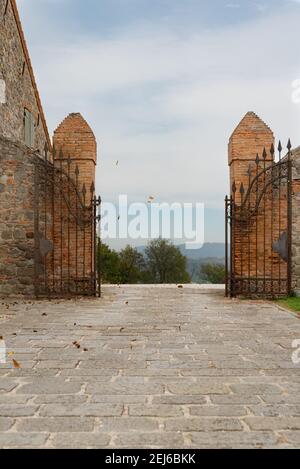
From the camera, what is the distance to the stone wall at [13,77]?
1363 centimetres

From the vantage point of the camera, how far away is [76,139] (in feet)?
37.4

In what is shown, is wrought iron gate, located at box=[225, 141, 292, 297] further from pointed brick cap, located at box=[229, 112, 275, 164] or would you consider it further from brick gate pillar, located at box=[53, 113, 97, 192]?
brick gate pillar, located at box=[53, 113, 97, 192]

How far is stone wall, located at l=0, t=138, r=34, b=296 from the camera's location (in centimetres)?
1080

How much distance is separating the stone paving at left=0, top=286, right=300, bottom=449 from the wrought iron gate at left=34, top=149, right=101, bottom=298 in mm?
3004

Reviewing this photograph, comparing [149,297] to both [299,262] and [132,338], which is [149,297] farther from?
[132,338]

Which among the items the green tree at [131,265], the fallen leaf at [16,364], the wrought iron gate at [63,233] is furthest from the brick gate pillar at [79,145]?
the green tree at [131,265]

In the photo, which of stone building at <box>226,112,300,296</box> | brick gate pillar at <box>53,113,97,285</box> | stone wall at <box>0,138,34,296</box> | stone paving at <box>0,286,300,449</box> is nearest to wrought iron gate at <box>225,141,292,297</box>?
stone building at <box>226,112,300,296</box>

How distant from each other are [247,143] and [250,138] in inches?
5.2

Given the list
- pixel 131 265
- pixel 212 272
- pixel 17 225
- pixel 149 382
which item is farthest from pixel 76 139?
pixel 212 272

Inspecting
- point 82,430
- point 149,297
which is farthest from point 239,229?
point 82,430

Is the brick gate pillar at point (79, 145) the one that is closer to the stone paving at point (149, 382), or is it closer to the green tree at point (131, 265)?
the stone paving at point (149, 382)

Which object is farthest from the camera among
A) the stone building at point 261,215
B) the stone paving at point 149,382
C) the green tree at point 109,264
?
the green tree at point 109,264

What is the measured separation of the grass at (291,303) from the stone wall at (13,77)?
7766mm

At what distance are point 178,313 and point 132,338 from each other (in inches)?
93.7
